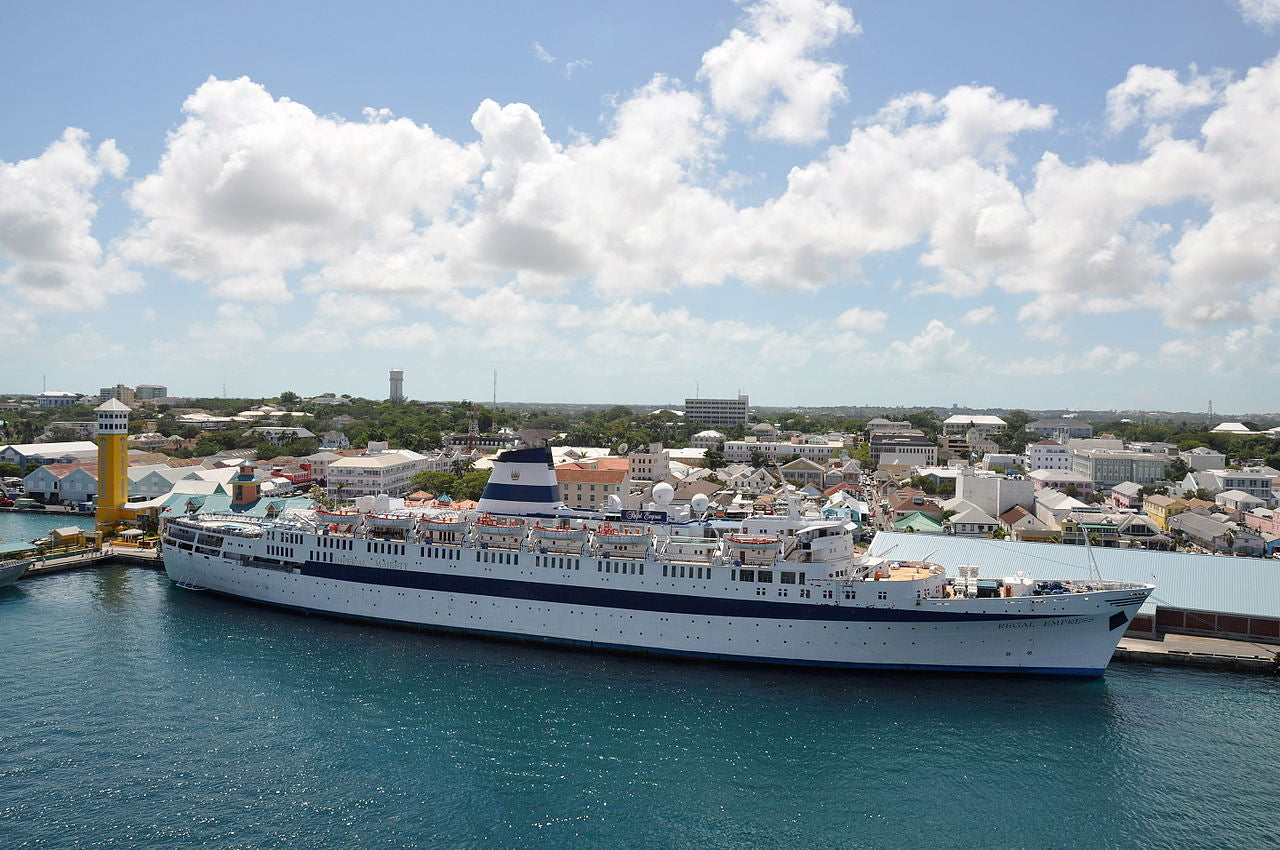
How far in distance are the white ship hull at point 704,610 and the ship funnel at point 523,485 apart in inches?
115

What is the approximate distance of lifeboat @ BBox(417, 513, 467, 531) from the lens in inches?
1061

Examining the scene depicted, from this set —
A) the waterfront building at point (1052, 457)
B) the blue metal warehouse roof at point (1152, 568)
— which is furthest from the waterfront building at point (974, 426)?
the blue metal warehouse roof at point (1152, 568)

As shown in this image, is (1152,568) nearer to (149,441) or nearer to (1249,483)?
(1249,483)

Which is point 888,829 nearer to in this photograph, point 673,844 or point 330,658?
point 673,844

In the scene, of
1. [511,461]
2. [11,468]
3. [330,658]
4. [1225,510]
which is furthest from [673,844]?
[11,468]

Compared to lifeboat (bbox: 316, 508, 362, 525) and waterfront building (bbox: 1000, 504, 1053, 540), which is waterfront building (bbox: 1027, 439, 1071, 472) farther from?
lifeboat (bbox: 316, 508, 362, 525)

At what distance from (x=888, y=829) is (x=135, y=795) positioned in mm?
15459

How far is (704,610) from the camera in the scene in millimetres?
23734

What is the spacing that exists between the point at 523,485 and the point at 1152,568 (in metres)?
23.6

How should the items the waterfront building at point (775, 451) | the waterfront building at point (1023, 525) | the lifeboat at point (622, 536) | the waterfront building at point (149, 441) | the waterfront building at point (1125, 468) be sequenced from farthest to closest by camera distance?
the waterfront building at point (775, 451), the waterfront building at point (149, 441), the waterfront building at point (1125, 468), the waterfront building at point (1023, 525), the lifeboat at point (622, 536)

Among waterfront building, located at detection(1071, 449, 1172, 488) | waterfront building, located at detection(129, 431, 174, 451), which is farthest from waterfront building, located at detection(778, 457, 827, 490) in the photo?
waterfront building, located at detection(129, 431, 174, 451)

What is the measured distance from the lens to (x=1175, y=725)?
19672mm

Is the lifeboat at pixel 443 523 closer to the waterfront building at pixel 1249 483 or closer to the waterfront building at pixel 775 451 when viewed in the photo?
the waterfront building at pixel 1249 483

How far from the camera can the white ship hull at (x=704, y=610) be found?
22328mm
